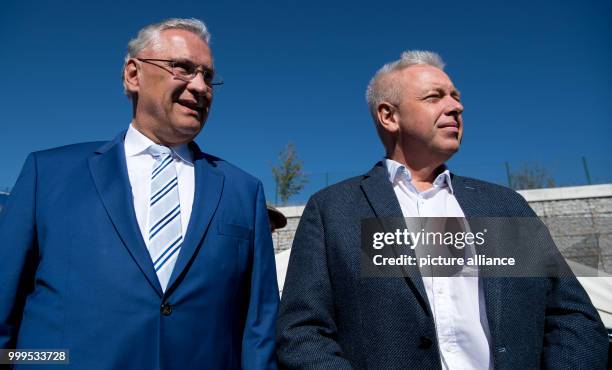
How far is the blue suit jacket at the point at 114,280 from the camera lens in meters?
1.49

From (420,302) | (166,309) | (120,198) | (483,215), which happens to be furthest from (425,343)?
(120,198)

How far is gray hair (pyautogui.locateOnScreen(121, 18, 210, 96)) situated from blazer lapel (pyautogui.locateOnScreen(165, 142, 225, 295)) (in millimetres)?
610

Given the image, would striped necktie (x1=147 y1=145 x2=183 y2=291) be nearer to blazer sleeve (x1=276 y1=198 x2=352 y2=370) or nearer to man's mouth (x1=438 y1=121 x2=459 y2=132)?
blazer sleeve (x1=276 y1=198 x2=352 y2=370)

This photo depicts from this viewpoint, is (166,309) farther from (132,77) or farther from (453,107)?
(453,107)

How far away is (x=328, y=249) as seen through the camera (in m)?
1.95

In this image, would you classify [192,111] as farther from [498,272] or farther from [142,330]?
[498,272]

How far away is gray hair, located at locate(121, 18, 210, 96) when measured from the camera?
86.3 inches

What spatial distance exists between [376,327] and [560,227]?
1390 centimetres

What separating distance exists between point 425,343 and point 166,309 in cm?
106

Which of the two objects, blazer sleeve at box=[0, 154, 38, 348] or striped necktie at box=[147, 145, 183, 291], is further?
striped necktie at box=[147, 145, 183, 291]

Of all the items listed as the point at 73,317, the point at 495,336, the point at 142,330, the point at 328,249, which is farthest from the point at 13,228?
the point at 495,336

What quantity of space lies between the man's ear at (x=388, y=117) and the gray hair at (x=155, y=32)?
1.13 m

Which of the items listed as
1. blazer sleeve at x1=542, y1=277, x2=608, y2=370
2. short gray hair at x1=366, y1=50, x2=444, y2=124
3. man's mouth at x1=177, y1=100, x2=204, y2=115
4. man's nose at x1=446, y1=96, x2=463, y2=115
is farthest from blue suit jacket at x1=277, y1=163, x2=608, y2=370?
man's mouth at x1=177, y1=100, x2=204, y2=115

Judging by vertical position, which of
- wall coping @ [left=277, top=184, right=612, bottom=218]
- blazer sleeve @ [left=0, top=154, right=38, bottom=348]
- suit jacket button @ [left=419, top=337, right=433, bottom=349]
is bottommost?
suit jacket button @ [left=419, top=337, right=433, bottom=349]
